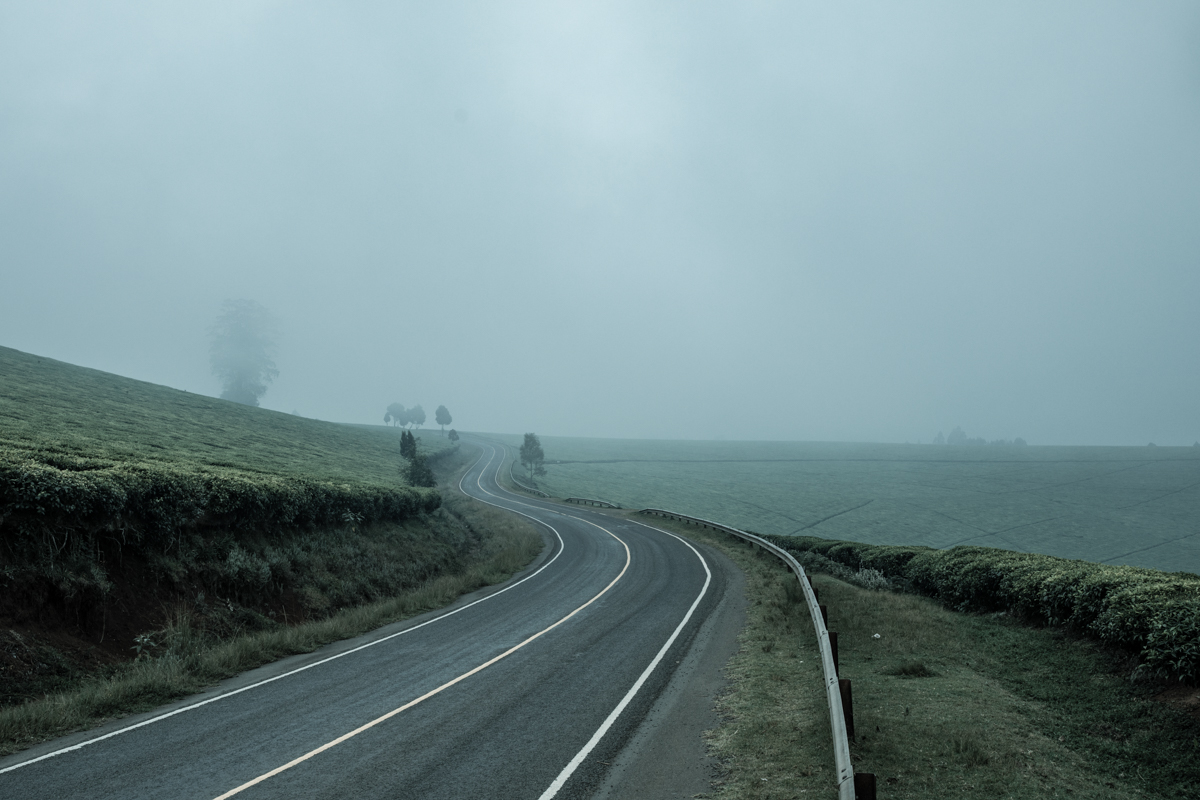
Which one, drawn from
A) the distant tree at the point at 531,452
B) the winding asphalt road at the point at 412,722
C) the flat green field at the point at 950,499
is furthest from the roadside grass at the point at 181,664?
the distant tree at the point at 531,452

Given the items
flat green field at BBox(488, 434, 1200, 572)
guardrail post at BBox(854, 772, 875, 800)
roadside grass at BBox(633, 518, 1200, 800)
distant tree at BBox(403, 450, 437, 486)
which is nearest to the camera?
guardrail post at BBox(854, 772, 875, 800)

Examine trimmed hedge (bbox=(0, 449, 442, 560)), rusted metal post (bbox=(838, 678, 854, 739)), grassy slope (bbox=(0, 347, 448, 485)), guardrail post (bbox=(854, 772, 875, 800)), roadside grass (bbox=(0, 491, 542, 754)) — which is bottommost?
roadside grass (bbox=(0, 491, 542, 754))

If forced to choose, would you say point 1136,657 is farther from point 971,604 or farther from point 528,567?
point 528,567

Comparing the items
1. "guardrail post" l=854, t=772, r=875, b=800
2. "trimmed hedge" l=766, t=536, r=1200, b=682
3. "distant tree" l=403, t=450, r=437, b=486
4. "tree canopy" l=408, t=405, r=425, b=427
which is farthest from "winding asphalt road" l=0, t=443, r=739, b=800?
"tree canopy" l=408, t=405, r=425, b=427

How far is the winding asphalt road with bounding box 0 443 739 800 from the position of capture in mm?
7238

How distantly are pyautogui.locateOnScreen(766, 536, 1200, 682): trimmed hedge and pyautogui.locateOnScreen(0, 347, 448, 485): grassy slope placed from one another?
2390cm

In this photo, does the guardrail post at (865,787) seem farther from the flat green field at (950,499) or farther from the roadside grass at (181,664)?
the flat green field at (950,499)

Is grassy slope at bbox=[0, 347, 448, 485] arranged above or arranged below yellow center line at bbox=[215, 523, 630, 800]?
above

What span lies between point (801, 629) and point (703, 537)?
20.1 metres

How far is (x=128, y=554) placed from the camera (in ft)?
46.3

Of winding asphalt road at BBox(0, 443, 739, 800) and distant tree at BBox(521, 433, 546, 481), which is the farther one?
distant tree at BBox(521, 433, 546, 481)

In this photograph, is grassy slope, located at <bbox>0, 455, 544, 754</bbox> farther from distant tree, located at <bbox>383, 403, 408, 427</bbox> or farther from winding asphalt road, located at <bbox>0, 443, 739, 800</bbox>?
distant tree, located at <bbox>383, 403, 408, 427</bbox>

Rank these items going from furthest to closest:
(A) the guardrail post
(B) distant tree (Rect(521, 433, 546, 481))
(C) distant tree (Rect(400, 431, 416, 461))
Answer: (B) distant tree (Rect(521, 433, 546, 481)) → (C) distant tree (Rect(400, 431, 416, 461)) → (A) the guardrail post

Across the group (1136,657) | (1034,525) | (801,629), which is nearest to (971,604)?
(801,629)
